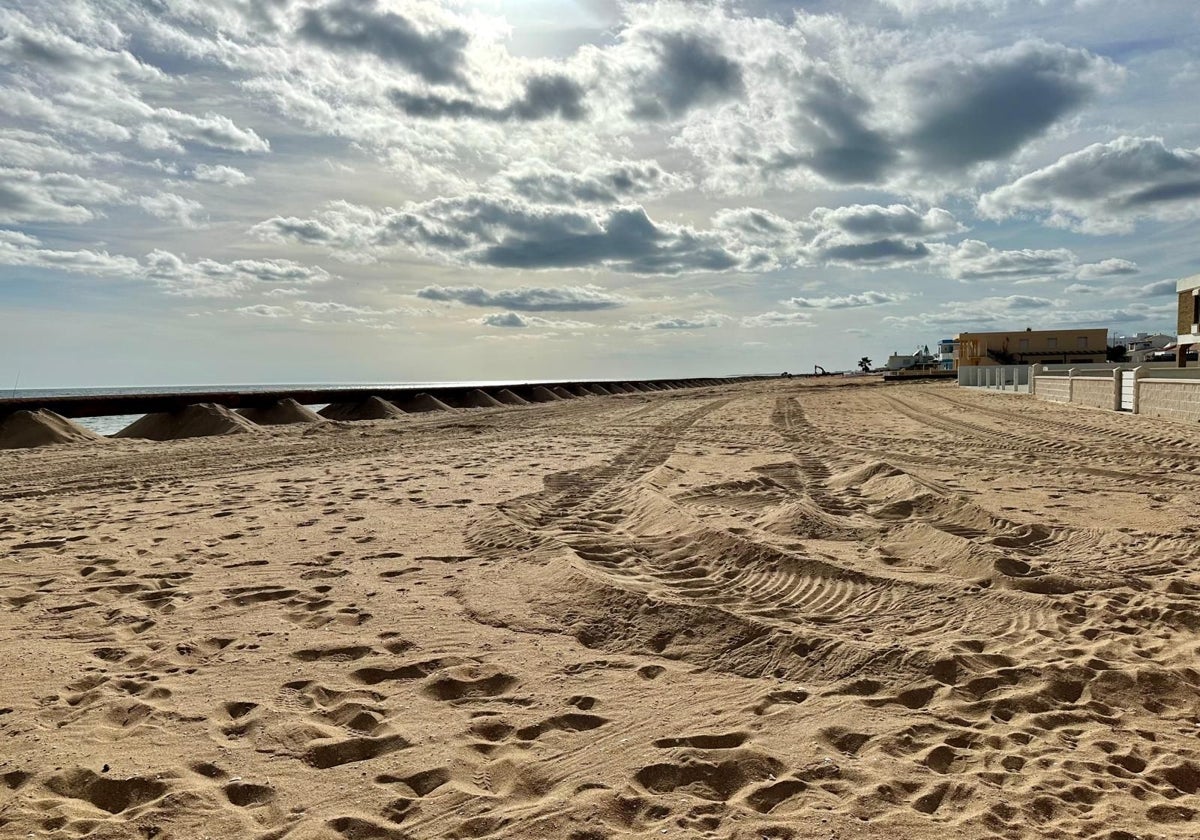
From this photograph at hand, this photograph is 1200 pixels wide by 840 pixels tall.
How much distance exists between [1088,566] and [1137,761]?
9.86 ft

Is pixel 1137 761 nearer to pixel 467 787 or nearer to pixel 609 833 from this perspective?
pixel 609 833

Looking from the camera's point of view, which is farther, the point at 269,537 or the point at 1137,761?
the point at 269,537

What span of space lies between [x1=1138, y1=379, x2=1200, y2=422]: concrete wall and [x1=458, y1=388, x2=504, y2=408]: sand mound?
24189mm

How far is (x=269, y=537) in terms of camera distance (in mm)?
6555

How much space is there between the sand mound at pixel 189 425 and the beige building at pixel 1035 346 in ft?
216

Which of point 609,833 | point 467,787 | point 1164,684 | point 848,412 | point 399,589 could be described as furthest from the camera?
point 848,412

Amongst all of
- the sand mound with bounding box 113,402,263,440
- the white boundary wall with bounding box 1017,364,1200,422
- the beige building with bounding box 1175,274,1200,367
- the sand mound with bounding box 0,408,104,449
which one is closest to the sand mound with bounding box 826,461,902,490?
the white boundary wall with bounding box 1017,364,1200,422

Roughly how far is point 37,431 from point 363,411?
1102 cm

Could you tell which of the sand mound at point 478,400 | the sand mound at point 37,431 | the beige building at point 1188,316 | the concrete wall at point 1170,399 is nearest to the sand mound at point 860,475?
the concrete wall at point 1170,399

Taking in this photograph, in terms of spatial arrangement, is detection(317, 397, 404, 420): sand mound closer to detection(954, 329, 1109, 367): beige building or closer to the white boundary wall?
the white boundary wall

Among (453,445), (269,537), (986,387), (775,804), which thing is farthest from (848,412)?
(775,804)

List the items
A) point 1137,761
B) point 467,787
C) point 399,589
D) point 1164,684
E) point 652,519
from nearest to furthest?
point 467,787 → point 1137,761 → point 1164,684 → point 399,589 → point 652,519

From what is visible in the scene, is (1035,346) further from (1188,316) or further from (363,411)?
(363,411)

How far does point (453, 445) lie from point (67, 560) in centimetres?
900
